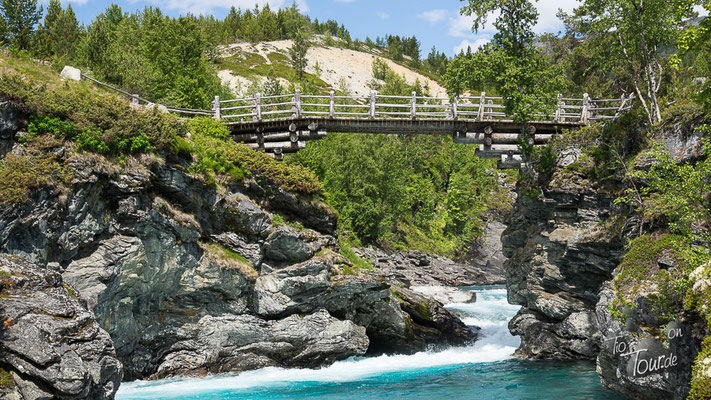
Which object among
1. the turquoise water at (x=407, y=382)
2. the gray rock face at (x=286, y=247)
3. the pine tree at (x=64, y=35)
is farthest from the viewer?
the pine tree at (x=64, y=35)

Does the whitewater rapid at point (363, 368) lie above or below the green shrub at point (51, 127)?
below

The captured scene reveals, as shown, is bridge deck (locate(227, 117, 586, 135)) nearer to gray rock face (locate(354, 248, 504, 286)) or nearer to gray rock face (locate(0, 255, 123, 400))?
gray rock face (locate(0, 255, 123, 400))

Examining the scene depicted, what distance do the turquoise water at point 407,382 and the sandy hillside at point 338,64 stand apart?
7291 cm

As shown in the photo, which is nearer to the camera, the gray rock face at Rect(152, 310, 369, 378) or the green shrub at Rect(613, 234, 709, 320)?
the green shrub at Rect(613, 234, 709, 320)

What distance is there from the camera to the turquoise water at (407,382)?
1794 cm

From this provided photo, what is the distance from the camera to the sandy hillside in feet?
317

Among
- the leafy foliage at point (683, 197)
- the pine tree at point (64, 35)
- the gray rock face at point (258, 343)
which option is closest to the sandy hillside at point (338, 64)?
the pine tree at point (64, 35)

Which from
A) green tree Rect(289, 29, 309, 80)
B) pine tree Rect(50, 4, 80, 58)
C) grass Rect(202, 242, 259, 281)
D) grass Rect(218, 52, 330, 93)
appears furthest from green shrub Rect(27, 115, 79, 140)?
green tree Rect(289, 29, 309, 80)

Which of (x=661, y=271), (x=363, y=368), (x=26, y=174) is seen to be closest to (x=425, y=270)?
(x=363, y=368)

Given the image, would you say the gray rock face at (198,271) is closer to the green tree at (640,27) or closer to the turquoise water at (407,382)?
the turquoise water at (407,382)

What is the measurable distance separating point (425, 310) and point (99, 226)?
57.1ft

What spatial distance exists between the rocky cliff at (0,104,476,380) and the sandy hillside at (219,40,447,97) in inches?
2798

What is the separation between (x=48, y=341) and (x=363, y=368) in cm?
1473

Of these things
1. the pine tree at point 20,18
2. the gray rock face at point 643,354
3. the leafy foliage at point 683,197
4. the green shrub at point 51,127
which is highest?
the pine tree at point 20,18
